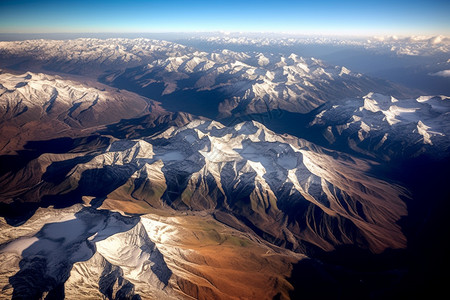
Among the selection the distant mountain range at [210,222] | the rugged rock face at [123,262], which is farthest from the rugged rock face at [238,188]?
the rugged rock face at [123,262]

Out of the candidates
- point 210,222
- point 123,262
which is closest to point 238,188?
point 210,222

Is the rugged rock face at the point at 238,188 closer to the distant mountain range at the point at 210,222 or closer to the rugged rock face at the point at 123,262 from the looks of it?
the distant mountain range at the point at 210,222

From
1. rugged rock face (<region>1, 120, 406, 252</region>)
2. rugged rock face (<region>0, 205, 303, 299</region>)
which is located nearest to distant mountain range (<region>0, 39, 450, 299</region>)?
rugged rock face (<region>0, 205, 303, 299</region>)

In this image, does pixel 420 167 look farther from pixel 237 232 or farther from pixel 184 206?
pixel 184 206

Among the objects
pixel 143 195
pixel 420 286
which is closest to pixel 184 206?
pixel 143 195

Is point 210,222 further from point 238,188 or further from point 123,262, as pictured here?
point 123,262

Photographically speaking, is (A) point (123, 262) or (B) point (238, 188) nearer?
(A) point (123, 262)

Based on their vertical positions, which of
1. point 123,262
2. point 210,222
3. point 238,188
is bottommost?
point 210,222

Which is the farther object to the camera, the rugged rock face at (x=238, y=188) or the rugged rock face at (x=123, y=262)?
the rugged rock face at (x=238, y=188)

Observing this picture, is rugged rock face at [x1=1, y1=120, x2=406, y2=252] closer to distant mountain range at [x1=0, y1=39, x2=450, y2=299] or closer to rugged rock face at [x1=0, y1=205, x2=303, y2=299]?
distant mountain range at [x1=0, y1=39, x2=450, y2=299]
